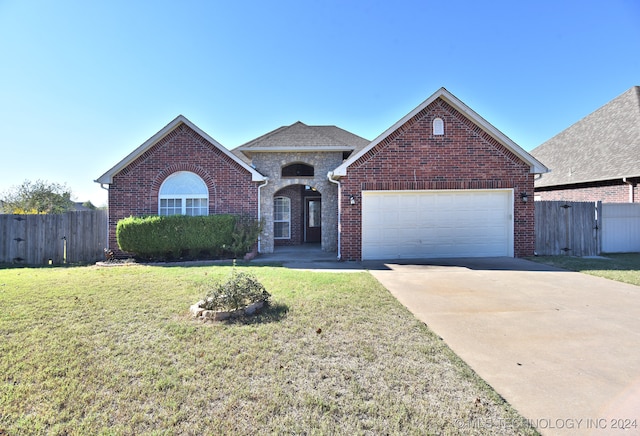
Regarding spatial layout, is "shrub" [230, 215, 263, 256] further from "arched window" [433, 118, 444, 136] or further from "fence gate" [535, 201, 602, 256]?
"fence gate" [535, 201, 602, 256]

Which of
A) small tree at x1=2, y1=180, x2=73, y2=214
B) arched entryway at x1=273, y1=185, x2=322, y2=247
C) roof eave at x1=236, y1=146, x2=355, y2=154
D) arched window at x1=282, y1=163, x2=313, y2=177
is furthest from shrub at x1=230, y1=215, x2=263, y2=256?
small tree at x1=2, y1=180, x2=73, y2=214

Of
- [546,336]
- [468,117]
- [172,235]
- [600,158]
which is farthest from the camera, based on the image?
[600,158]

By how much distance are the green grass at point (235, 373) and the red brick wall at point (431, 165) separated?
18.1ft

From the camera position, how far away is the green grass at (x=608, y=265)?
27.3ft

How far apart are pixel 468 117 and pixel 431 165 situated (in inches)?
79.7

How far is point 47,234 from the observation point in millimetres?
11633

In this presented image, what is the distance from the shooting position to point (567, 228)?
1218 centimetres

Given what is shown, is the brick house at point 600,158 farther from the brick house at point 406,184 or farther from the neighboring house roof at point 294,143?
the neighboring house roof at point 294,143

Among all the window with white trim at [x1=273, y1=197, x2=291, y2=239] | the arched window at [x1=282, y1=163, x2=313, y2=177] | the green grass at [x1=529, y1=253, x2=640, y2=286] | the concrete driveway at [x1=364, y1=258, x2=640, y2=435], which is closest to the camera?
the concrete driveway at [x1=364, y1=258, x2=640, y2=435]

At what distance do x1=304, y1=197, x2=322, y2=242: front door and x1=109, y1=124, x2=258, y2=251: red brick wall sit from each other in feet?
16.9

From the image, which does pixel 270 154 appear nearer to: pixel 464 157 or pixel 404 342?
pixel 464 157

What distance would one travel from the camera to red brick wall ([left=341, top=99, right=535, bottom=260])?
1108 centimetres

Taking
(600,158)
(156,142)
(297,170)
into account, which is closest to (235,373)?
(156,142)

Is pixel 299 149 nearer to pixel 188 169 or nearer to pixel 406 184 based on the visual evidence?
pixel 188 169
